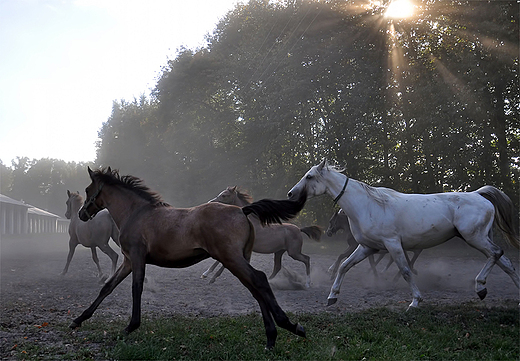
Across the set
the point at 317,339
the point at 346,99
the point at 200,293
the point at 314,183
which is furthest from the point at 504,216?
the point at 346,99

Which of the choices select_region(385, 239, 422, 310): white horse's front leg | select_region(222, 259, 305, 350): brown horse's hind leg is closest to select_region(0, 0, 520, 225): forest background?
select_region(385, 239, 422, 310): white horse's front leg

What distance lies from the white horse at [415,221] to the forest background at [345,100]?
21.3ft

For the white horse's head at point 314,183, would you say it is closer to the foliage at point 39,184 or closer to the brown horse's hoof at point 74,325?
the brown horse's hoof at point 74,325

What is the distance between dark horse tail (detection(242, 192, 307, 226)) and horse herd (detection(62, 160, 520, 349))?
12 millimetres

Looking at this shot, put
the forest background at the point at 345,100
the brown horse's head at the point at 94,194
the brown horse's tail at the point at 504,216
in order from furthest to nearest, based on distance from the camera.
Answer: the forest background at the point at 345,100, the brown horse's tail at the point at 504,216, the brown horse's head at the point at 94,194

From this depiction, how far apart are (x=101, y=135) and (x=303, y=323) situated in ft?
165

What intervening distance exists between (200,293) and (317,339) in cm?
525

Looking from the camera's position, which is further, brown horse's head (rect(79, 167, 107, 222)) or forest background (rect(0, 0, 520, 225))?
forest background (rect(0, 0, 520, 225))

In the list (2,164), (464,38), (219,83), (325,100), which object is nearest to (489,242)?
(464,38)

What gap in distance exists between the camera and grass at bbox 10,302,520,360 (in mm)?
5090

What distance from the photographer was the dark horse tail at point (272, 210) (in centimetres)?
603

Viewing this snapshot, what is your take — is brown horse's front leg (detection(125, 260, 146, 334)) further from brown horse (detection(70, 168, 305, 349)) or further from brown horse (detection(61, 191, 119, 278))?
brown horse (detection(61, 191, 119, 278))

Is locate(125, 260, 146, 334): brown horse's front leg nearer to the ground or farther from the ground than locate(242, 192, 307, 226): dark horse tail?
nearer to the ground

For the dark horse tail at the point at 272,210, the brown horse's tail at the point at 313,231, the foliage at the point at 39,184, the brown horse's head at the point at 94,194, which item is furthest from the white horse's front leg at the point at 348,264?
the foliage at the point at 39,184
